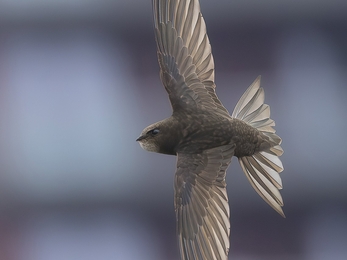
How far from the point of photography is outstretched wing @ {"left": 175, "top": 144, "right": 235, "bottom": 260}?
25.9 inches

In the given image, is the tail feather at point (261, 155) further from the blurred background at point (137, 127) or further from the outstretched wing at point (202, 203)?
the blurred background at point (137, 127)

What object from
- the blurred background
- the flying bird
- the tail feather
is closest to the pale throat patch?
the flying bird

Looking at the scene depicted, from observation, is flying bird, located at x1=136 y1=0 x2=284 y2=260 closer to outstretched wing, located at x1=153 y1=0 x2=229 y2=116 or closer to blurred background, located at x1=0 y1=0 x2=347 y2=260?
outstretched wing, located at x1=153 y1=0 x2=229 y2=116

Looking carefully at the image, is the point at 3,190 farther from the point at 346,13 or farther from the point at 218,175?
the point at 218,175

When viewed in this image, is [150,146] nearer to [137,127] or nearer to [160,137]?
[160,137]

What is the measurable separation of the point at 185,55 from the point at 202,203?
0.52 ft

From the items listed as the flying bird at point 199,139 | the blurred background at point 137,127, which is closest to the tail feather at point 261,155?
the flying bird at point 199,139

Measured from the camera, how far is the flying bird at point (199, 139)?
2.18 ft

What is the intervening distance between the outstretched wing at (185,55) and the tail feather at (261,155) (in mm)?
54

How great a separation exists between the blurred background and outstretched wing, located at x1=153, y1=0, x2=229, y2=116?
5.88 ft

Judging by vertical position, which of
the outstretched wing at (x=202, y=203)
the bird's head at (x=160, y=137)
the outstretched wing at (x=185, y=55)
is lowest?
the outstretched wing at (x=202, y=203)

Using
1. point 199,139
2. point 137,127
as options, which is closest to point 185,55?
point 199,139

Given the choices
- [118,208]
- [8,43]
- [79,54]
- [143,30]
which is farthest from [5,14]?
[118,208]

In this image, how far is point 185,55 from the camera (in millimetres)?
744
